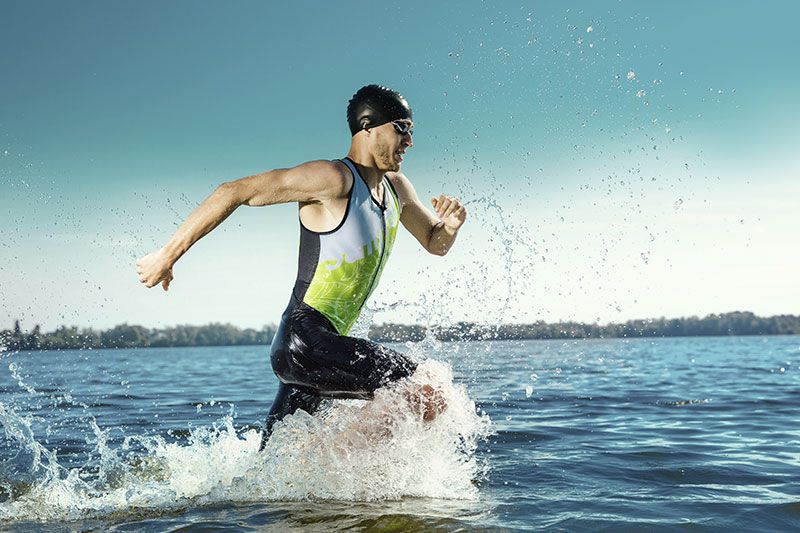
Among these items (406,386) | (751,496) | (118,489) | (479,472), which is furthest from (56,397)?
(751,496)

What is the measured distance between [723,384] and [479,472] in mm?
12188

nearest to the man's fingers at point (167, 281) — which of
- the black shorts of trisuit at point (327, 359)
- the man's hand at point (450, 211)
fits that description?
the black shorts of trisuit at point (327, 359)

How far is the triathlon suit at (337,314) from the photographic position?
4.43 metres

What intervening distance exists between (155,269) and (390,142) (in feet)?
5.55

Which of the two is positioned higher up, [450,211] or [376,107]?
[376,107]

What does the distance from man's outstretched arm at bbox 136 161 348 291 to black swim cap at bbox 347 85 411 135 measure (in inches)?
20.1

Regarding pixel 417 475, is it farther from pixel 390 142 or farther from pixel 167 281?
pixel 390 142

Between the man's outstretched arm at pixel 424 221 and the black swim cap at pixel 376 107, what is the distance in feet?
1.87

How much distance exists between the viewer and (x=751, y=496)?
5.28 metres

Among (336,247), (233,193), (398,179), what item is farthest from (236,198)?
(398,179)

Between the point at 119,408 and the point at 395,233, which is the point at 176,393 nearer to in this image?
the point at 119,408

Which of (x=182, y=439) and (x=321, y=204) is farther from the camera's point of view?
(x=182, y=439)

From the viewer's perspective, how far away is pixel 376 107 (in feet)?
15.4

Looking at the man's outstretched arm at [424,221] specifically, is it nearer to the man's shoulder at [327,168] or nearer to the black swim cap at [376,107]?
the black swim cap at [376,107]
